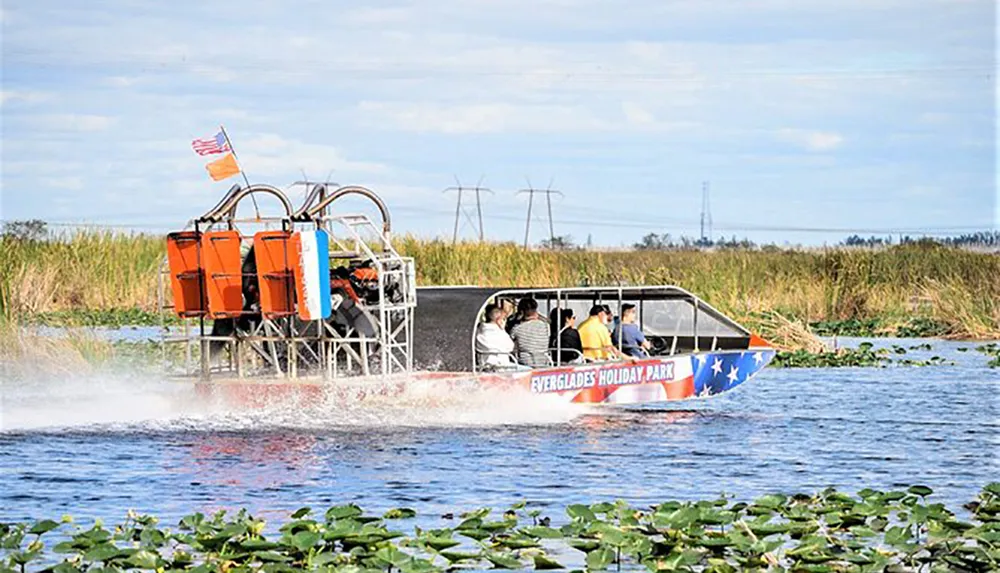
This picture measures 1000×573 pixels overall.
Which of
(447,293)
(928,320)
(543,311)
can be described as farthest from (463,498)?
(928,320)

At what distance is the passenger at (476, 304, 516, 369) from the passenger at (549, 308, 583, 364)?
2.51 ft

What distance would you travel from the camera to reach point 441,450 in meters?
16.5

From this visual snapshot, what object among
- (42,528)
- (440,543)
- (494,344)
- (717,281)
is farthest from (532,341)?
(717,281)

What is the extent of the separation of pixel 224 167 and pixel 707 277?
60.1 feet

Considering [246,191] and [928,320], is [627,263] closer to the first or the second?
[928,320]

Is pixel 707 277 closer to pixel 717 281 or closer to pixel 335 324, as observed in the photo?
pixel 717 281

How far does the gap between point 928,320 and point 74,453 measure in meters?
22.7

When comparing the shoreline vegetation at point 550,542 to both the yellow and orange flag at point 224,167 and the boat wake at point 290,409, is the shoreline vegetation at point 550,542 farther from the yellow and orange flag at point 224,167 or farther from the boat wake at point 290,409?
the yellow and orange flag at point 224,167

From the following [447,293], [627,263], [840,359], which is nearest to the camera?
[447,293]

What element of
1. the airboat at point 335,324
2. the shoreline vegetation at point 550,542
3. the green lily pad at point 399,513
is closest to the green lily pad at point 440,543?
the shoreline vegetation at point 550,542

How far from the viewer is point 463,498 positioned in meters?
13.6

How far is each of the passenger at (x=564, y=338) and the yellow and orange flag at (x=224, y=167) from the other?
4.38 m

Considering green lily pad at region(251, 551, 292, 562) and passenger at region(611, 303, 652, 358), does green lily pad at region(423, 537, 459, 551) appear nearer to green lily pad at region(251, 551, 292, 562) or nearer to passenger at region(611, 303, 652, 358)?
green lily pad at region(251, 551, 292, 562)

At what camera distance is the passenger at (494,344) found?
19.1 m
